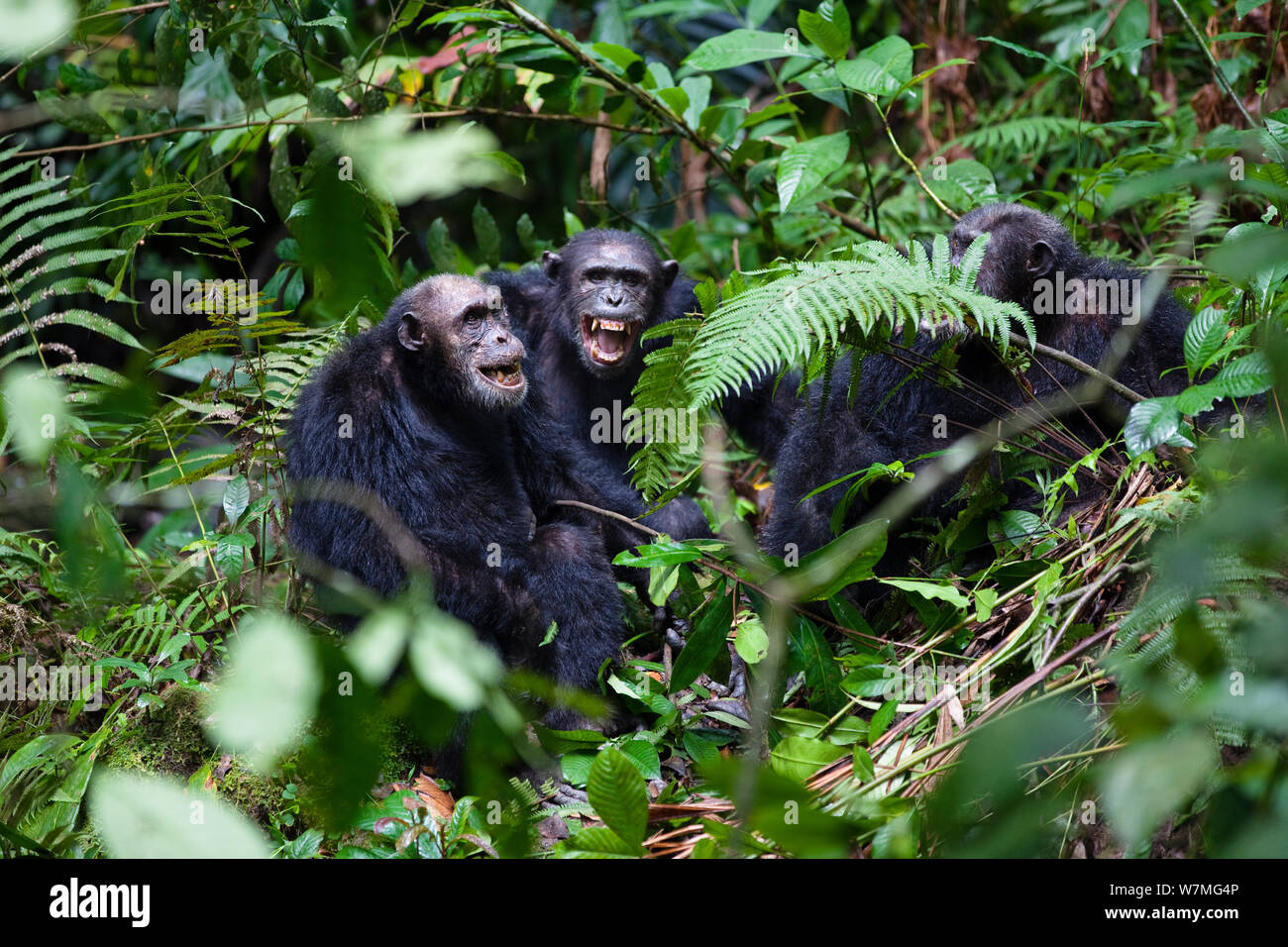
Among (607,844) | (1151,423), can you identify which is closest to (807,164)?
(1151,423)

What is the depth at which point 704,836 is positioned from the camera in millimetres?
3424

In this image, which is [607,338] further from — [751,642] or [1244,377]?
[1244,377]

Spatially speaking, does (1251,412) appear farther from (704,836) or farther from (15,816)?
(15,816)

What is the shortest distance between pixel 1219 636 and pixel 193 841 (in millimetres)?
2218

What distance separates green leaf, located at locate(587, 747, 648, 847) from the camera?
8.73ft

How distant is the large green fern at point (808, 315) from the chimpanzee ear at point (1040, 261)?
1.29 metres

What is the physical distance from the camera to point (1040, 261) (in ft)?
16.8

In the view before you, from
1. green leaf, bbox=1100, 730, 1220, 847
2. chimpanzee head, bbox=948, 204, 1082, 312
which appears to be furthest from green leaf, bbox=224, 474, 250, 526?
green leaf, bbox=1100, 730, 1220, 847

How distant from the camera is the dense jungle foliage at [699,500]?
3.86 feet

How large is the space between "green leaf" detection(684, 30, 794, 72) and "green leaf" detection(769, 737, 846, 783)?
13.4ft

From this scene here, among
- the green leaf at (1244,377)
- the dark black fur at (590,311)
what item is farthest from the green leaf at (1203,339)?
the dark black fur at (590,311)

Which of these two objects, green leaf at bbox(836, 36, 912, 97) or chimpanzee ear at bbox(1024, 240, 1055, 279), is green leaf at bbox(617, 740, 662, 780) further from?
green leaf at bbox(836, 36, 912, 97)

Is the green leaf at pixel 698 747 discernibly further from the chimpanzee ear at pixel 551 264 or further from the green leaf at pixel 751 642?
the chimpanzee ear at pixel 551 264
